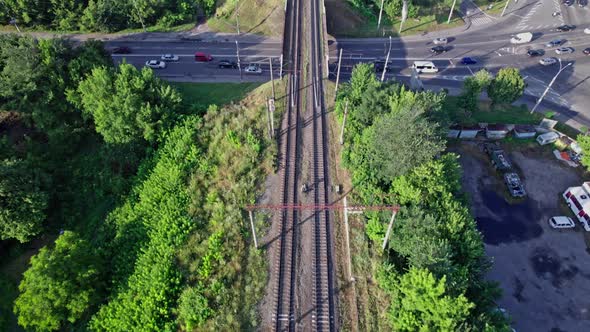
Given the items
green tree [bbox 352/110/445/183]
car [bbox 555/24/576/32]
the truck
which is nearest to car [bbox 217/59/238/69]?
green tree [bbox 352/110/445/183]

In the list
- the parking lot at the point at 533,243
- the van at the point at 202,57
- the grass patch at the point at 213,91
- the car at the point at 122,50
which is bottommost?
the parking lot at the point at 533,243

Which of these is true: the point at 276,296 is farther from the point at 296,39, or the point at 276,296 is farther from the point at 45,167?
the point at 296,39

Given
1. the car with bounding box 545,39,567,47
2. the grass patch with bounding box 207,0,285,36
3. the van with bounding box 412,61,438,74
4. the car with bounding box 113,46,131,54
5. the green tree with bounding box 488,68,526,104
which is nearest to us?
the green tree with bounding box 488,68,526,104

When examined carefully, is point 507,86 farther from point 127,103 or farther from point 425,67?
point 127,103

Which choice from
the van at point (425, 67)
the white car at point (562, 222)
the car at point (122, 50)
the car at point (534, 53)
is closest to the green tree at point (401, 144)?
the white car at point (562, 222)

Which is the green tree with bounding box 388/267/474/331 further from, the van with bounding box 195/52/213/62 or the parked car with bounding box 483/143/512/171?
the van with bounding box 195/52/213/62

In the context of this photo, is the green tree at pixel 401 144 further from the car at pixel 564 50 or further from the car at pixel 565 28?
the car at pixel 565 28

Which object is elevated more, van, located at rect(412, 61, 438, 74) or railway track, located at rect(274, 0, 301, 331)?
van, located at rect(412, 61, 438, 74)
